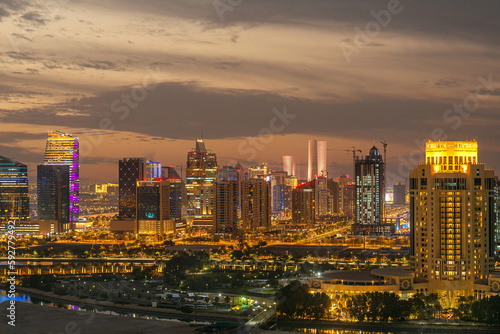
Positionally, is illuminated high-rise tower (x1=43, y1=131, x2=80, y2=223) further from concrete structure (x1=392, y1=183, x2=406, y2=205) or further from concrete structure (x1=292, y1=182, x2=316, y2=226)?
concrete structure (x1=392, y1=183, x2=406, y2=205)

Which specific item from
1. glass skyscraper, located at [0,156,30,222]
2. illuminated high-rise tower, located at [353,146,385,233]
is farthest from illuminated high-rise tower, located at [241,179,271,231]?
glass skyscraper, located at [0,156,30,222]

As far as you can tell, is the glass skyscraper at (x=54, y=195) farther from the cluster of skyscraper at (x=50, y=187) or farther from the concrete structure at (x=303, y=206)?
the concrete structure at (x=303, y=206)

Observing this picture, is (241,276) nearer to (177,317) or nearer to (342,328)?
(177,317)

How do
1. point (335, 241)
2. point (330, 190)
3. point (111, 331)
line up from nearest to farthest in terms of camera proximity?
point (111, 331)
point (335, 241)
point (330, 190)

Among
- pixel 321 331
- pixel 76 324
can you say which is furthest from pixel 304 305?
pixel 76 324

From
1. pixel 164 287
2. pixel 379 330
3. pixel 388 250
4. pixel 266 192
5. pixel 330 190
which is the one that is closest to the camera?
pixel 379 330

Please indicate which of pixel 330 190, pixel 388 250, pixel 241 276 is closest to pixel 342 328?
pixel 241 276

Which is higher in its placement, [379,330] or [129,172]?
[129,172]
